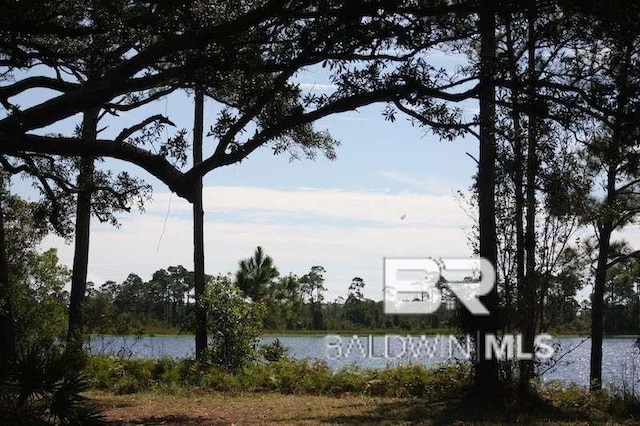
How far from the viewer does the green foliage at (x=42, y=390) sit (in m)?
6.62

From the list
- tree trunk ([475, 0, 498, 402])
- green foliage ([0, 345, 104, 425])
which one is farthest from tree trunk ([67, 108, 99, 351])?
tree trunk ([475, 0, 498, 402])

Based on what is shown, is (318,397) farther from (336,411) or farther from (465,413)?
(465,413)

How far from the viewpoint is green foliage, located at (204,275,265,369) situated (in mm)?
15266

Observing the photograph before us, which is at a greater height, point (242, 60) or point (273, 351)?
point (242, 60)

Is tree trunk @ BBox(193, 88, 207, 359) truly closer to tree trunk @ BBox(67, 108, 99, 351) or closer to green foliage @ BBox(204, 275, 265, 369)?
green foliage @ BBox(204, 275, 265, 369)

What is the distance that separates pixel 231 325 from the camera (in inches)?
606

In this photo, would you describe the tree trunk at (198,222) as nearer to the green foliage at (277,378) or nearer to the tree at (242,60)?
the green foliage at (277,378)

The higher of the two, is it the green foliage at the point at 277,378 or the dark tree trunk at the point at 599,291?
the dark tree trunk at the point at 599,291

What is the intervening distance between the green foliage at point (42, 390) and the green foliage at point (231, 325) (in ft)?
26.9

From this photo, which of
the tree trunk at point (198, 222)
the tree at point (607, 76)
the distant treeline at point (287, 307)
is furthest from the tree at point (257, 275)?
the tree at point (607, 76)

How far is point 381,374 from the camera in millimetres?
13328

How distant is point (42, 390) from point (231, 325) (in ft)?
28.5

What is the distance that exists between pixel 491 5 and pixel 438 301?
626cm

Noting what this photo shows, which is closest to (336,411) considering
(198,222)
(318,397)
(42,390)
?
(318,397)
